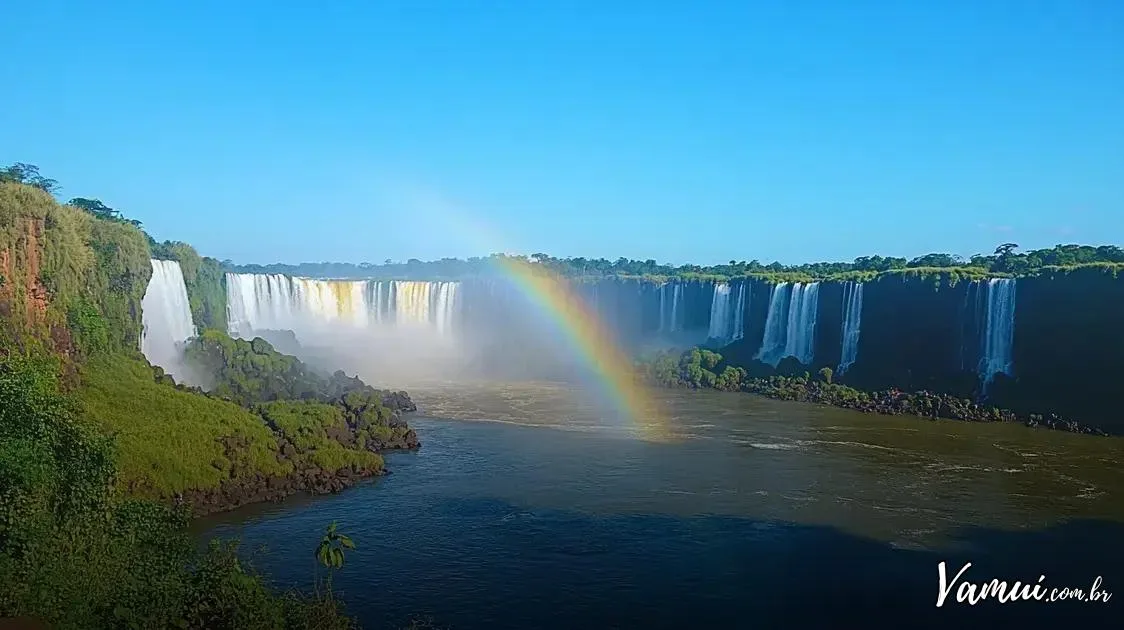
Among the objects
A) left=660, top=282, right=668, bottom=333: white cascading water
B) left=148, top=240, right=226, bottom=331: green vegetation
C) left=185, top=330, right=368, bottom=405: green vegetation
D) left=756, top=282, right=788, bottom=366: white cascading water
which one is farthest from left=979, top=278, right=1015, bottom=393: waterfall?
left=148, top=240, right=226, bottom=331: green vegetation

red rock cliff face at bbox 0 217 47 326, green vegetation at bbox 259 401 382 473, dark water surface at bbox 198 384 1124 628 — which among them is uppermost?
red rock cliff face at bbox 0 217 47 326

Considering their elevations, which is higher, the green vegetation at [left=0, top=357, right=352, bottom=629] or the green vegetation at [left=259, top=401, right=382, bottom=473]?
the green vegetation at [left=0, top=357, right=352, bottom=629]

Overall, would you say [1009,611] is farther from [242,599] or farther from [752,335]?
[752,335]

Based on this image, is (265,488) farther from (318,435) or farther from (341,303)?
(341,303)

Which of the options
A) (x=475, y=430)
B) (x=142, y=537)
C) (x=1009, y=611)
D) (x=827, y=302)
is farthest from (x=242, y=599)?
(x=827, y=302)

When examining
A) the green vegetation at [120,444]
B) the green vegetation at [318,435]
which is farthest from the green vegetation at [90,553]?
the green vegetation at [318,435]

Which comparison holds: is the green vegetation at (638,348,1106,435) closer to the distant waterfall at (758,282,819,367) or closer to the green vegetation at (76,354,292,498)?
the distant waterfall at (758,282,819,367)

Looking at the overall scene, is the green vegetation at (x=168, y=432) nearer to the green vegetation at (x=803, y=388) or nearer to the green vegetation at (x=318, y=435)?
the green vegetation at (x=318, y=435)

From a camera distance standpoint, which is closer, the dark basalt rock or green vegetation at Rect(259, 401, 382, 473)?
green vegetation at Rect(259, 401, 382, 473)
